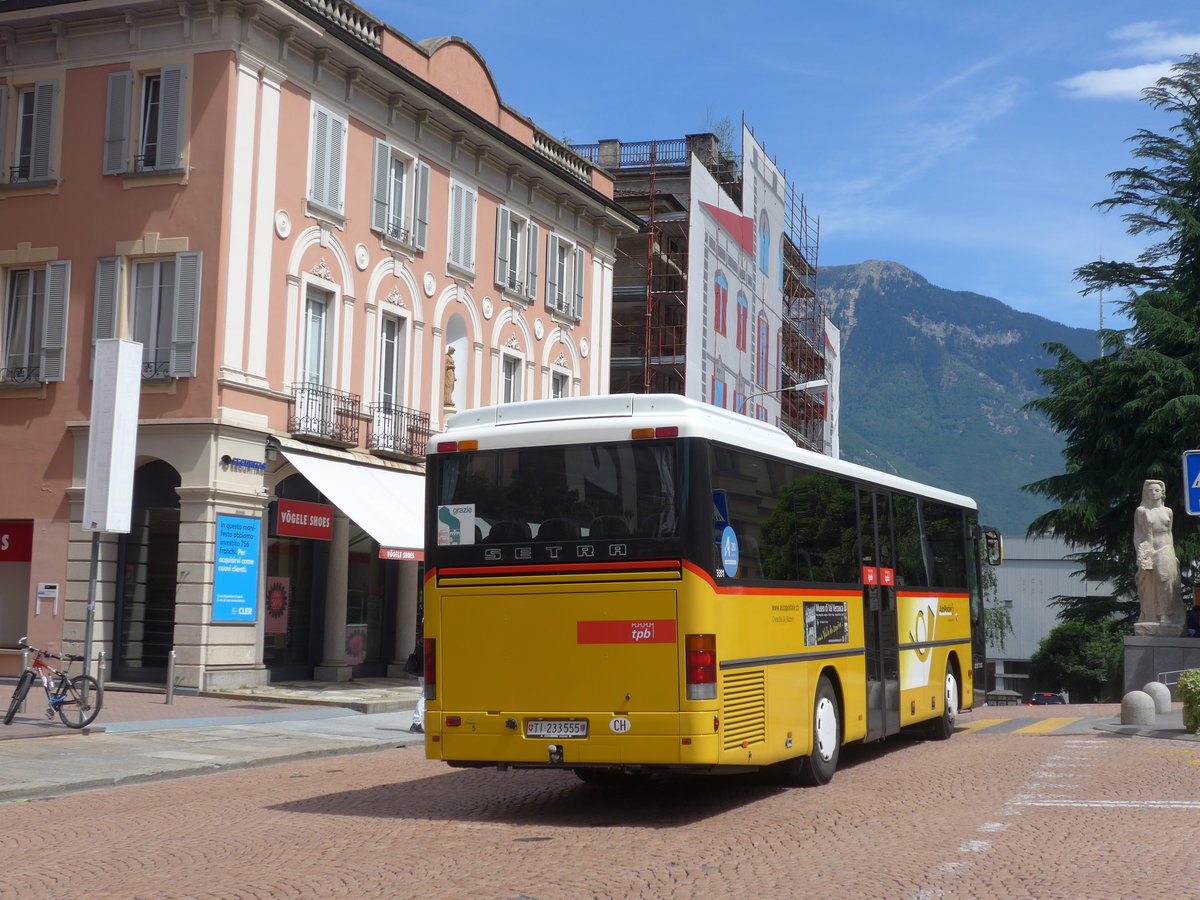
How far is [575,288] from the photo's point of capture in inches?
1528

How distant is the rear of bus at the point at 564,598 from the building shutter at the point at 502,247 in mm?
23227

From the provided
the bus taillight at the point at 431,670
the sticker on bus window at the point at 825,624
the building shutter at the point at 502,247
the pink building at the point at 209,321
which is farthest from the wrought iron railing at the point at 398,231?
the bus taillight at the point at 431,670

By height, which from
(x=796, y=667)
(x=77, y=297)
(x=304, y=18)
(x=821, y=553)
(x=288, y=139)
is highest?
(x=304, y=18)

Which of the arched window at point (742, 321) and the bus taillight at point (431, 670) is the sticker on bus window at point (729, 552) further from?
the arched window at point (742, 321)

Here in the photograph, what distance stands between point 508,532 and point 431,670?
1.30m

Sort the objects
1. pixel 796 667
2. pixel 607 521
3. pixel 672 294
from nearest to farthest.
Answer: pixel 607 521 < pixel 796 667 < pixel 672 294

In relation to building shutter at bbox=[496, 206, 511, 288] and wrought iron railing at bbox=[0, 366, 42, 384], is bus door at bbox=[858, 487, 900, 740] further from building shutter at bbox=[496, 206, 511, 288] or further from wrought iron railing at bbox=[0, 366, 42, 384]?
building shutter at bbox=[496, 206, 511, 288]

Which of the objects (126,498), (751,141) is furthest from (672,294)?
(126,498)

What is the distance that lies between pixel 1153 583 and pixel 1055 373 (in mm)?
12620

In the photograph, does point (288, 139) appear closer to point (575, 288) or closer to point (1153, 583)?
point (575, 288)

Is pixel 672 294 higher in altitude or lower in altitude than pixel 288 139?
higher

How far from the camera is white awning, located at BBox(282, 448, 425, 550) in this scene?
25.5 metres

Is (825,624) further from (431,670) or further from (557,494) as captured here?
(431,670)

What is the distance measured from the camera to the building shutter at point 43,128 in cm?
2702
